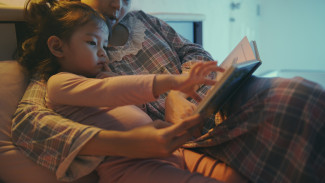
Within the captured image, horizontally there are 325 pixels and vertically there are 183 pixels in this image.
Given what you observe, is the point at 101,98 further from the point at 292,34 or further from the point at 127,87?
the point at 292,34

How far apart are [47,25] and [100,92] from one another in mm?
345

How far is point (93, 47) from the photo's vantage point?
925 millimetres

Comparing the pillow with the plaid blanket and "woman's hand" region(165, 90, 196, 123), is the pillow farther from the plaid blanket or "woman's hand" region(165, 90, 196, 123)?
the plaid blanket

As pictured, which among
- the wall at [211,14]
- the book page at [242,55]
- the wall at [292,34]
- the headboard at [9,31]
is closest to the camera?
the book page at [242,55]

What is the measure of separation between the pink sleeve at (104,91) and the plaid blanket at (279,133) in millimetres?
246

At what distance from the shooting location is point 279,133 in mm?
684

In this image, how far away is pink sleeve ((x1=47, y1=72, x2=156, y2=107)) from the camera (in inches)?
29.7

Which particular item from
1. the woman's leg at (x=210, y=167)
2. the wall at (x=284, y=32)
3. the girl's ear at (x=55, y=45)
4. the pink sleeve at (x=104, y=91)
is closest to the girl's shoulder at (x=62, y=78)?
the pink sleeve at (x=104, y=91)

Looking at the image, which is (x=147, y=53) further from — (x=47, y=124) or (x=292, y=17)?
(x=292, y=17)

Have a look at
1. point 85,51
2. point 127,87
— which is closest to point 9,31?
point 85,51

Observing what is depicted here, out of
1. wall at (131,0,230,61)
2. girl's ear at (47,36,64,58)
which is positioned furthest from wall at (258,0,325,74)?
girl's ear at (47,36,64,58)

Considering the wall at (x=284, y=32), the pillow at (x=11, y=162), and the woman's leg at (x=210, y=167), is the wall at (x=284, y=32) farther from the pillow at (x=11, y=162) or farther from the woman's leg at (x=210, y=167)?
the pillow at (x=11, y=162)

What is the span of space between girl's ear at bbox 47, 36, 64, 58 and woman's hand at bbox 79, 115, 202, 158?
334 millimetres

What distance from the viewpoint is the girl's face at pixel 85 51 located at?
0.92 metres
